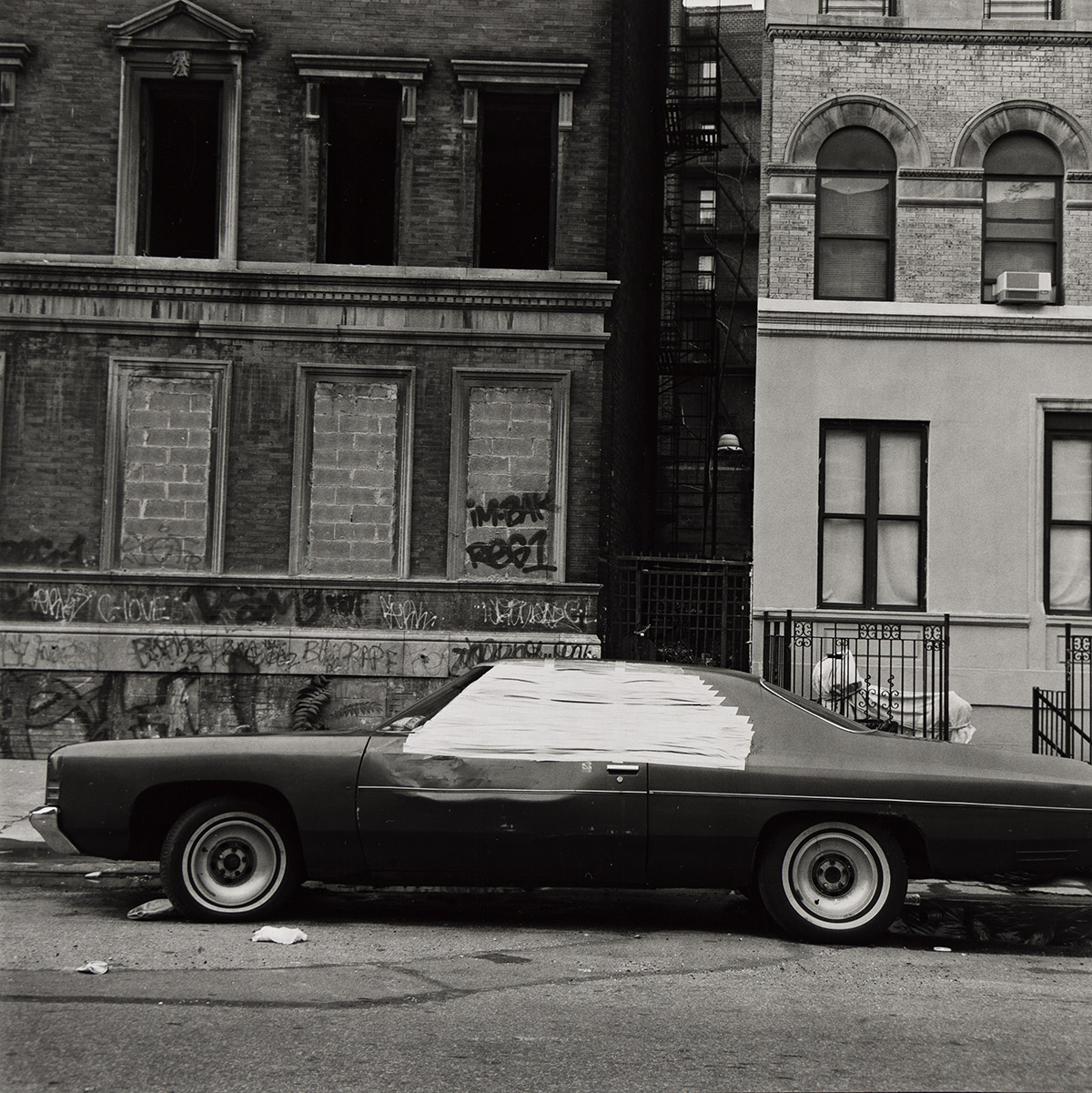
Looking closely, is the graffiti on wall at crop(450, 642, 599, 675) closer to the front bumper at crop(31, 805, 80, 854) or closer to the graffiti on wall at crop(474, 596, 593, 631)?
the graffiti on wall at crop(474, 596, 593, 631)

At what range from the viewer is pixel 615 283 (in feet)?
46.0

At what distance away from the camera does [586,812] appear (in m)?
6.73

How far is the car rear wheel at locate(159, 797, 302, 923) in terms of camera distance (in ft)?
22.3

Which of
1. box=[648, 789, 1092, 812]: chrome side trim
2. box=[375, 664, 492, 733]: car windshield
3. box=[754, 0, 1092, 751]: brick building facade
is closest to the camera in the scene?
box=[648, 789, 1092, 812]: chrome side trim

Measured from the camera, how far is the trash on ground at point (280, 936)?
21.0 feet

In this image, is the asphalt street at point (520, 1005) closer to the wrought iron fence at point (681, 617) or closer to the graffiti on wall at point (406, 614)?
the graffiti on wall at point (406, 614)

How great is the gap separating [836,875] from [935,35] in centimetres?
1116

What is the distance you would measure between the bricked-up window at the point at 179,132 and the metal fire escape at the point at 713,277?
1236cm

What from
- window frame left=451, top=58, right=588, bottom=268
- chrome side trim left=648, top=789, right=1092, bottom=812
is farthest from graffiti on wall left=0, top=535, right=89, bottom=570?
chrome side trim left=648, top=789, right=1092, bottom=812

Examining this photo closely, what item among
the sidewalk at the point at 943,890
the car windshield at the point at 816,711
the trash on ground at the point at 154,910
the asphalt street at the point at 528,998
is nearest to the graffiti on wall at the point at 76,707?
the sidewalk at the point at 943,890

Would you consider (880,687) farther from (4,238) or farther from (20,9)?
(20,9)

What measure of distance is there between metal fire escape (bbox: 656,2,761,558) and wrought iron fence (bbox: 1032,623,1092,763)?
12.0 m

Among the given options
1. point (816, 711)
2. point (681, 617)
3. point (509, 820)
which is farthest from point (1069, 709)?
point (509, 820)

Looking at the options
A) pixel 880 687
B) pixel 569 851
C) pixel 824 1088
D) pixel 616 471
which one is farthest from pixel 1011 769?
pixel 616 471
